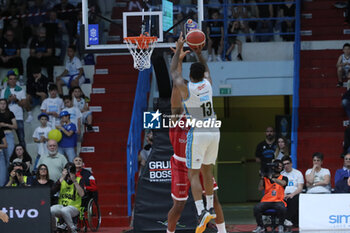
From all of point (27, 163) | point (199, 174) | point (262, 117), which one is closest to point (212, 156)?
point (199, 174)

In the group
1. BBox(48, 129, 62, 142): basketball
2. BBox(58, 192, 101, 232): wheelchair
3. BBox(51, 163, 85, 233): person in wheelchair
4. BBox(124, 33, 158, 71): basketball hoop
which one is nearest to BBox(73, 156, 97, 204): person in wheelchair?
BBox(58, 192, 101, 232): wheelchair

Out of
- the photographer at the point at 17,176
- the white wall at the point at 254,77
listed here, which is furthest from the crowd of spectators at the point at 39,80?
the white wall at the point at 254,77

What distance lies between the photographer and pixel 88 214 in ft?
46.8

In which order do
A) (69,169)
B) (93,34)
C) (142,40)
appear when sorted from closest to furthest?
(142,40) < (93,34) < (69,169)

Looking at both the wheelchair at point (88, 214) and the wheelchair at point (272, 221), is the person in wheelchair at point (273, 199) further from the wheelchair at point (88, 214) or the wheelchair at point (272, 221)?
the wheelchair at point (88, 214)

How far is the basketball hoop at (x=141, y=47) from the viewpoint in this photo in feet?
41.1

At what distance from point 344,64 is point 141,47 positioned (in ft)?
22.8

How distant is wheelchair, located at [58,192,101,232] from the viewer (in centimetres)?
1433

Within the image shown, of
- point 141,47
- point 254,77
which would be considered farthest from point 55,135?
point 254,77

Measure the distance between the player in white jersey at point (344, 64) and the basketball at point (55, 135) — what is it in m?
6.83

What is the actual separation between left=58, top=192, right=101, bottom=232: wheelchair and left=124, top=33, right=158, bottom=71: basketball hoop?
3244 millimetres

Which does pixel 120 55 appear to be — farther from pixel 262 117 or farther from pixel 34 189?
pixel 34 189

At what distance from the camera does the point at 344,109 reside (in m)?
17.6

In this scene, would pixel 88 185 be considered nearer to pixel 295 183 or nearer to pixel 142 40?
pixel 142 40
